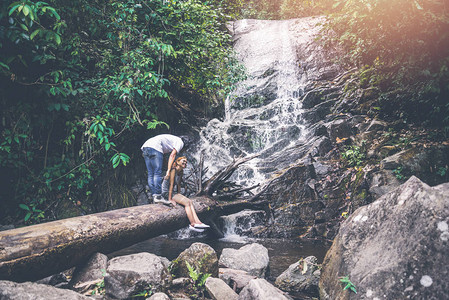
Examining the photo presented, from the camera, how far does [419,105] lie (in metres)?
7.11

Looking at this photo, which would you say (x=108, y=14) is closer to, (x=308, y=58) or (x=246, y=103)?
(x=246, y=103)

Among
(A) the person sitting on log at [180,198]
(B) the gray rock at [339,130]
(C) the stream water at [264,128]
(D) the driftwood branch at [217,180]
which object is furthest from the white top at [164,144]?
(B) the gray rock at [339,130]

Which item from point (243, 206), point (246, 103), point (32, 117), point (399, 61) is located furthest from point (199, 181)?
point (246, 103)

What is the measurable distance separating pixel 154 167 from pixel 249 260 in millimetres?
2782

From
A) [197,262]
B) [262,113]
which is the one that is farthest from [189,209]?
[262,113]

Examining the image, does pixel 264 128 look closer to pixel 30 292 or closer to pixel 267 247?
pixel 267 247

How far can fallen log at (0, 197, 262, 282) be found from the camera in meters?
2.83

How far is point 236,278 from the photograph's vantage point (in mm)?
3756

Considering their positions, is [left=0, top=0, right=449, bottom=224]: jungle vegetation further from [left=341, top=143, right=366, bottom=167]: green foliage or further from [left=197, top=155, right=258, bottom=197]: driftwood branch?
[left=197, top=155, right=258, bottom=197]: driftwood branch

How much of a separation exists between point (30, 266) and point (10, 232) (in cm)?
49

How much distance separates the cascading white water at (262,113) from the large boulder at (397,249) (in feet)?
20.2

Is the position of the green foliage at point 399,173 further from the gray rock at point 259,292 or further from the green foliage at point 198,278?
the green foliage at point 198,278

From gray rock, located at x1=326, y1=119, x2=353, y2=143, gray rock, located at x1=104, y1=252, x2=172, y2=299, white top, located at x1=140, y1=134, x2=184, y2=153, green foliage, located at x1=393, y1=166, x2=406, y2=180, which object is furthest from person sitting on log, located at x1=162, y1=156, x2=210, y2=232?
gray rock, located at x1=326, y1=119, x2=353, y2=143

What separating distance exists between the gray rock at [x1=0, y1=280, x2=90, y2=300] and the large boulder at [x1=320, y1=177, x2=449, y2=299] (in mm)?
2898
